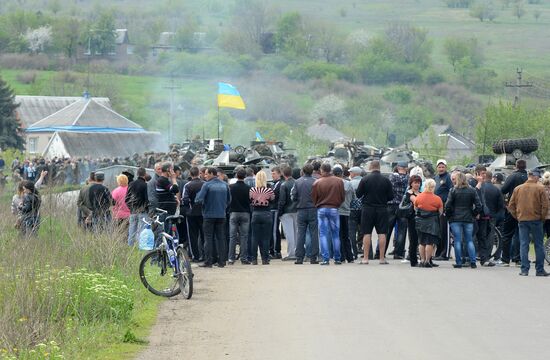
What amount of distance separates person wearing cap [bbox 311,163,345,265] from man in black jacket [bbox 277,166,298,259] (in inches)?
39.1

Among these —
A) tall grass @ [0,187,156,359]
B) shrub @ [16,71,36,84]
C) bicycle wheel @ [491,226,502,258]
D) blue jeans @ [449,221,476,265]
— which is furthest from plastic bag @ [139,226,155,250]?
shrub @ [16,71,36,84]

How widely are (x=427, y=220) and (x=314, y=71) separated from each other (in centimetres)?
12109

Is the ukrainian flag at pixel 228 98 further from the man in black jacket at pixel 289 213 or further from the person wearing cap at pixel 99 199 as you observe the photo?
the person wearing cap at pixel 99 199

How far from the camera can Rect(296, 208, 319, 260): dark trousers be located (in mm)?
26297

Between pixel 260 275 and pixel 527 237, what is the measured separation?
178 inches

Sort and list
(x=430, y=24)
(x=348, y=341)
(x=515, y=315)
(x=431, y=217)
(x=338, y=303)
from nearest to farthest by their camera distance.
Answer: (x=348, y=341), (x=515, y=315), (x=338, y=303), (x=431, y=217), (x=430, y=24)

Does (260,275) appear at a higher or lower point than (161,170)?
lower

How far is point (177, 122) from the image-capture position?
12131 cm

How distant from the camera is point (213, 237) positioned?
25438 millimetres

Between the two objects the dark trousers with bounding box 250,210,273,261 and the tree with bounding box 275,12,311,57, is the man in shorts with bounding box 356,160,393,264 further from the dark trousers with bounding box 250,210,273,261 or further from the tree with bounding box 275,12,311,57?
the tree with bounding box 275,12,311,57

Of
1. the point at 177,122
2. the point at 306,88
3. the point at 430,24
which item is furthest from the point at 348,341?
the point at 430,24

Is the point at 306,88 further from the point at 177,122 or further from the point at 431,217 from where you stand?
the point at 431,217

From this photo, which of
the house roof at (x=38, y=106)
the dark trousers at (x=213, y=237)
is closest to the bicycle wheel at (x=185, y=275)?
the dark trousers at (x=213, y=237)

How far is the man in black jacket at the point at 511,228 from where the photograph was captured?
85.7ft
